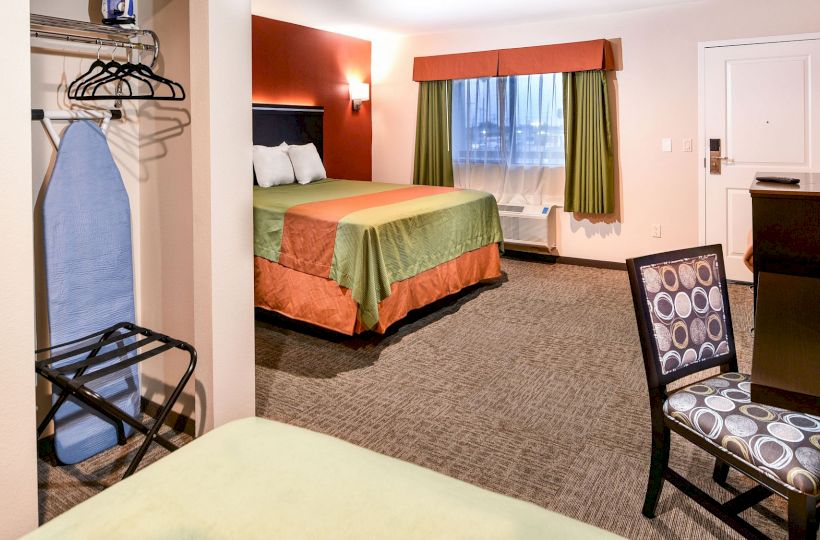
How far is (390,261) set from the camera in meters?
3.61

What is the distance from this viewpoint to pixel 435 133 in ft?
21.2

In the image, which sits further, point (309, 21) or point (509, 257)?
point (509, 257)

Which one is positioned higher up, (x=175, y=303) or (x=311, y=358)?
(x=175, y=303)

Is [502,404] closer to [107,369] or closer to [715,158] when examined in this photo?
[107,369]

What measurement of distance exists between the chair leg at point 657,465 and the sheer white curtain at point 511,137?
4408 mm

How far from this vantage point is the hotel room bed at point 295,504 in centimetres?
97

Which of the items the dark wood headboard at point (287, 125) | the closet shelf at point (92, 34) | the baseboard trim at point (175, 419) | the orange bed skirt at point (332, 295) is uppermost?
the dark wood headboard at point (287, 125)

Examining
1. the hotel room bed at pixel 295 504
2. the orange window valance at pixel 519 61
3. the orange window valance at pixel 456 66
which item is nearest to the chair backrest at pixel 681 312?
the hotel room bed at pixel 295 504

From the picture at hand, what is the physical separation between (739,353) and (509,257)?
10.2ft

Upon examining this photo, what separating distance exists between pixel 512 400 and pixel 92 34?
2335 mm

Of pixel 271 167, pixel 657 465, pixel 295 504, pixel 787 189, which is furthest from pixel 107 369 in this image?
pixel 271 167

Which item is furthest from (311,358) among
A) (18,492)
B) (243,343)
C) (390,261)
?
(18,492)

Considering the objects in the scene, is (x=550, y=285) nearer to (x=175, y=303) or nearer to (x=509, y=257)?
(x=509, y=257)

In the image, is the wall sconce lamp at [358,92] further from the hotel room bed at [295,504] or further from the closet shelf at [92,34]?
the hotel room bed at [295,504]
